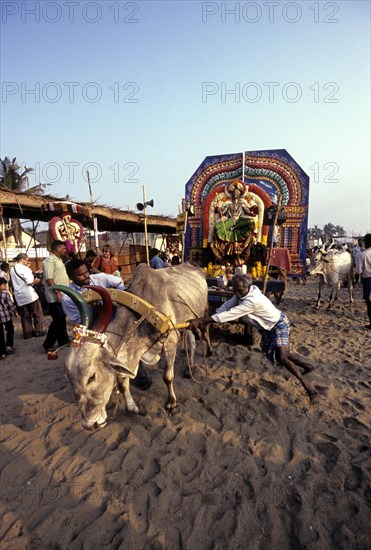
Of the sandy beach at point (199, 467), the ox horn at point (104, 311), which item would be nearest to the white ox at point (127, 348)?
the ox horn at point (104, 311)

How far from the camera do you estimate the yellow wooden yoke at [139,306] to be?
10.1 feet

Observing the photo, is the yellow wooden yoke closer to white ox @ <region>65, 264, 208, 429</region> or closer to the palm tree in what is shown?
white ox @ <region>65, 264, 208, 429</region>

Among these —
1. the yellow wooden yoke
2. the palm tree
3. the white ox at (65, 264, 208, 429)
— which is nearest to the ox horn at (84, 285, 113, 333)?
the white ox at (65, 264, 208, 429)

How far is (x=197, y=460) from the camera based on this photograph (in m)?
2.97

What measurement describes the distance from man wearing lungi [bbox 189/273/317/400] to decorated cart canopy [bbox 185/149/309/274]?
15.8 ft

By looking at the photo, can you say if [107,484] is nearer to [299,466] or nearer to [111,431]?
[111,431]

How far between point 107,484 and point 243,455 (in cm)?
130

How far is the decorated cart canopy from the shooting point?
8.75 meters

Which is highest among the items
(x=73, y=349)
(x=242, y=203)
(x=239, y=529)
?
(x=242, y=203)

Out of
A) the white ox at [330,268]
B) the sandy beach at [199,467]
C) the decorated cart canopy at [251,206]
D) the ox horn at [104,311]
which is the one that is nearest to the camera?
the sandy beach at [199,467]

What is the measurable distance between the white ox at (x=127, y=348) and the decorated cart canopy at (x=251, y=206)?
4382mm

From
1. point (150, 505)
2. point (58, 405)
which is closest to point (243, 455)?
point (150, 505)

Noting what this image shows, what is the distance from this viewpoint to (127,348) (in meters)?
3.23

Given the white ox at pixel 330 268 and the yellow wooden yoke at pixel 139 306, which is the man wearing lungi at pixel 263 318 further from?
the white ox at pixel 330 268
